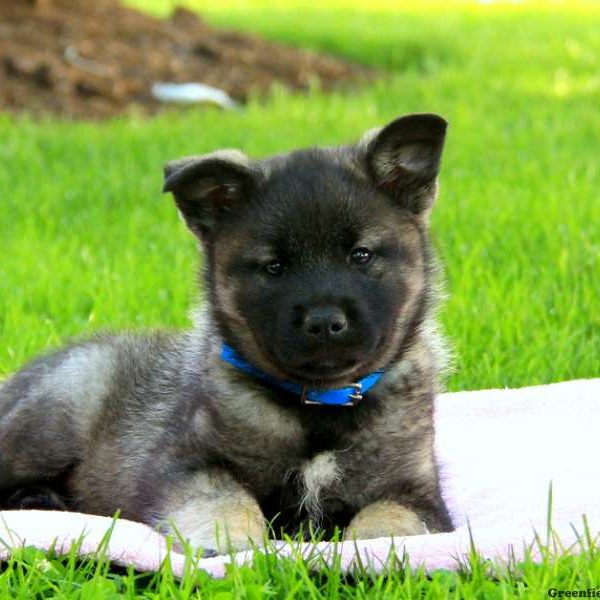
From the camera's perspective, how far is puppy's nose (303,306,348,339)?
13.3 feet

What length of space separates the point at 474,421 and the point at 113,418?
155 centimetres

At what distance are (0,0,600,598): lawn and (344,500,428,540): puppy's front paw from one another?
0.31 m

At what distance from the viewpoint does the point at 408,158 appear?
462cm

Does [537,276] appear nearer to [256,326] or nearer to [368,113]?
[256,326]

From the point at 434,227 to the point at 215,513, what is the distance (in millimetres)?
4178

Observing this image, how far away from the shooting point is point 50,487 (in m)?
5.01

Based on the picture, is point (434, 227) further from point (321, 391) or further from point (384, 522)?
point (384, 522)

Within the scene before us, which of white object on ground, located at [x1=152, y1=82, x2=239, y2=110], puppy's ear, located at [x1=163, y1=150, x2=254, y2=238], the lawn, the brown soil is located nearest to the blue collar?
puppy's ear, located at [x1=163, y1=150, x2=254, y2=238]

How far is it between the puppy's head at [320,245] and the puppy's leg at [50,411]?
31.8 inches

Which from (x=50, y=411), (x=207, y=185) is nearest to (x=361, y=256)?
(x=207, y=185)

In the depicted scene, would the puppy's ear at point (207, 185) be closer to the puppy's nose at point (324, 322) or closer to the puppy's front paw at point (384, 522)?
the puppy's nose at point (324, 322)

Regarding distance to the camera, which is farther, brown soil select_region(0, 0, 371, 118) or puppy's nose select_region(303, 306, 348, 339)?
brown soil select_region(0, 0, 371, 118)

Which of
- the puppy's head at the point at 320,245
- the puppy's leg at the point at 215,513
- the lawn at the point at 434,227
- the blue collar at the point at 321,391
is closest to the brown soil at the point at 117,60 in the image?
the lawn at the point at 434,227

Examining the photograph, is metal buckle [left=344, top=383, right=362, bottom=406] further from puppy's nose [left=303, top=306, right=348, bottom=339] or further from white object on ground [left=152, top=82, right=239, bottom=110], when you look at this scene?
white object on ground [left=152, top=82, right=239, bottom=110]
